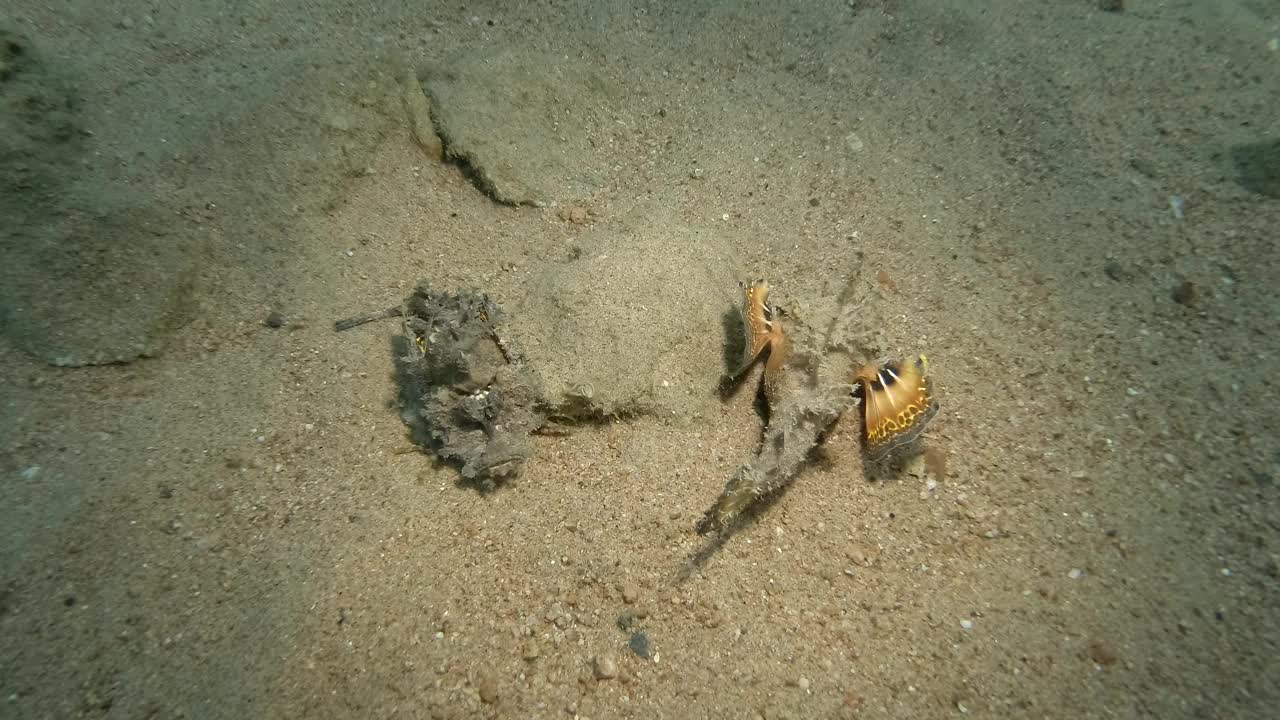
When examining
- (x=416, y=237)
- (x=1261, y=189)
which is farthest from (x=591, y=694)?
(x=1261, y=189)

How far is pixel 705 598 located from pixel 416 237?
3021 mm

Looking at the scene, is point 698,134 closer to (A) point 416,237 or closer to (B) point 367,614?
(A) point 416,237

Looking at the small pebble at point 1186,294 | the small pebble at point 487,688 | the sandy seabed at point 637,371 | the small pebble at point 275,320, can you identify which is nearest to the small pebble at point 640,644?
the sandy seabed at point 637,371

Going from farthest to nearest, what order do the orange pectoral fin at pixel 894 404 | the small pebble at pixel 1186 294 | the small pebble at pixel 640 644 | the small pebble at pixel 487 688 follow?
the small pebble at pixel 1186 294, the orange pectoral fin at pixel 894 404, the small pebble at pixel 640 644, the small pebble at pixel 487 688

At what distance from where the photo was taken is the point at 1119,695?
2289 millimetres

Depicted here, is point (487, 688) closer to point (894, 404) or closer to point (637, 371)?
point (637, 371)

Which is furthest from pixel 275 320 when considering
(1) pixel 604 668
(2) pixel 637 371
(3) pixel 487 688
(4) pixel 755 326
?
(4) pixel 755 326

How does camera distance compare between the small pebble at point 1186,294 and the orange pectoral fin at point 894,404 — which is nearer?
the orange pectoral fin at point 894,404

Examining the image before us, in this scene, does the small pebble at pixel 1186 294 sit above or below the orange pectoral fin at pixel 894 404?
above

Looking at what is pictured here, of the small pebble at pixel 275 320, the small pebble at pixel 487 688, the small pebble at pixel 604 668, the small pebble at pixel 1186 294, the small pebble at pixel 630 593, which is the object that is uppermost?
the small pebble at pixel 1186 294

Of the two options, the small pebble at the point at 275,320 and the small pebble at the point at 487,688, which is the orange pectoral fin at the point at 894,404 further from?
the small pebble at the point at 275,320

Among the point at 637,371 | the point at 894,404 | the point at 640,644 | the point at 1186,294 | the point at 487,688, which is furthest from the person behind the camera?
the point at 1186,294

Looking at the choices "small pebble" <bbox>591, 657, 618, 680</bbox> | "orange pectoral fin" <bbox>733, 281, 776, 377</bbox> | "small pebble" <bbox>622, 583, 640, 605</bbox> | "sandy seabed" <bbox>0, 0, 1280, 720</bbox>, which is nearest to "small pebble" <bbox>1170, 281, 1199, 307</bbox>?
"sandy seabed" <bbox>0, 0, 1280, 720</bbox>

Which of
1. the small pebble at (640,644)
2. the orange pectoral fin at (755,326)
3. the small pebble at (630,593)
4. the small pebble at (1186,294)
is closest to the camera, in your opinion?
the small pebble at (640,644)
